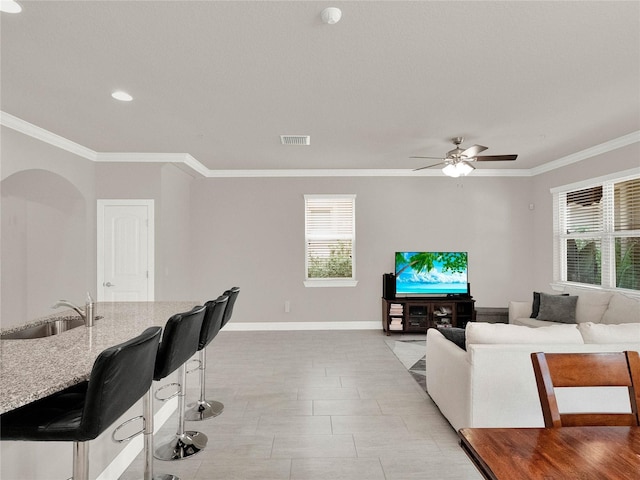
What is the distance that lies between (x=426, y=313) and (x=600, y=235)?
2.65 m

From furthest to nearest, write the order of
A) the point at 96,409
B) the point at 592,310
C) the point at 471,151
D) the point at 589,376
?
the point at 592,310 < the point at 471,151 < the point at 589,376 < the point at 96,409

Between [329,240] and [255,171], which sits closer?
[255,171]

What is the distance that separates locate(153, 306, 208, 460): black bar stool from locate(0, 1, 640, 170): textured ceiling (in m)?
1.77

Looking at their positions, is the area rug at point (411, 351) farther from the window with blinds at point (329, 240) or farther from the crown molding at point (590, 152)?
the crown molding at point (590, 152)

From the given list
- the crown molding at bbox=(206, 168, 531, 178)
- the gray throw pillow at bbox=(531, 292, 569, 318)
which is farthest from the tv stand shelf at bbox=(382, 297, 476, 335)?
the crown molding at bbox=(206, 168, 531, 178)

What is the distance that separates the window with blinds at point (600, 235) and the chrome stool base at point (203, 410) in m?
5.06

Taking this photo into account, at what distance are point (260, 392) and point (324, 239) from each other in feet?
10.6

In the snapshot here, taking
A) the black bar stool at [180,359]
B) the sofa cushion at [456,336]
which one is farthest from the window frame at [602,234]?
Answer: the black bar stool at [180,359]

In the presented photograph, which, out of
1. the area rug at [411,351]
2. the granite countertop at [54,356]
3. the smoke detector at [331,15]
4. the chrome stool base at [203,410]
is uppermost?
the smoke detector at [331,15]

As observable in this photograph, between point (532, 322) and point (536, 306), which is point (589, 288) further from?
point (532, 322)

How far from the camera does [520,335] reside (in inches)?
100

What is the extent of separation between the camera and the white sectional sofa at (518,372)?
2457 mm

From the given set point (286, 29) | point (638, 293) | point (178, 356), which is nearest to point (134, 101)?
point (286, 29)

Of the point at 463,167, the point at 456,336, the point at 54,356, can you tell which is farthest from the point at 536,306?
the point at 54,356
